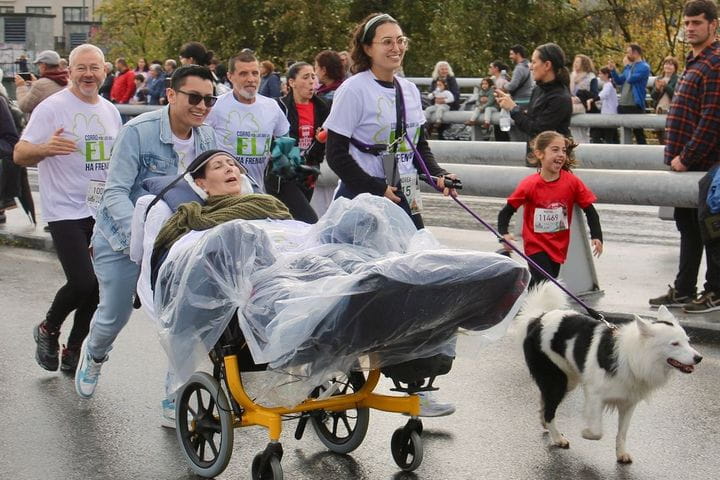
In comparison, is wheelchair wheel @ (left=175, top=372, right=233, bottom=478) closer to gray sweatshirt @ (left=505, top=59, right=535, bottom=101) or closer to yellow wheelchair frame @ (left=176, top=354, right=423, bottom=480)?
yellow wheelchair frame @ (left=176, top=354, right=423, bottom=480)

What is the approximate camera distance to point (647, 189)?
31.8 feet

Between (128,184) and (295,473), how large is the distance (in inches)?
71.2

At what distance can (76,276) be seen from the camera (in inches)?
301

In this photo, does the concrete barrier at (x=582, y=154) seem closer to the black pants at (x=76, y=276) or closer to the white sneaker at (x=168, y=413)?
the black pants at (x=76, y=276)

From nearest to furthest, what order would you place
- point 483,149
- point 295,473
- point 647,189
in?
point 295,473
point 647,189
point 483,149

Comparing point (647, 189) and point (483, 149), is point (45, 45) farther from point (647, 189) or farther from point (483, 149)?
point (647, 189)

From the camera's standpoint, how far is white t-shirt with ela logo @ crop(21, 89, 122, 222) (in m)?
7.78

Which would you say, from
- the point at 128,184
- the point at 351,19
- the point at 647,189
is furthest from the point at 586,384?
the point at 351,19

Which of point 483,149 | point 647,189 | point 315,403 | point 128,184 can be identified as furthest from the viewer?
point 483,149

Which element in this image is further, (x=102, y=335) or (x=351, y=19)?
(x=351, y=19)

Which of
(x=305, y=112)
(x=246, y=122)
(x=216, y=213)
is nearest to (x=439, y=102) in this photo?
(x=305, y=112)

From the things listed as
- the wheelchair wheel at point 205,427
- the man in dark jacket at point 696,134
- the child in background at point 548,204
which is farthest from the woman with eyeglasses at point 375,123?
the man in dark jacket at point 696,134

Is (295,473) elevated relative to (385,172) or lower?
lower

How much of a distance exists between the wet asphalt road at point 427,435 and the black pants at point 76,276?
1.30 ft
